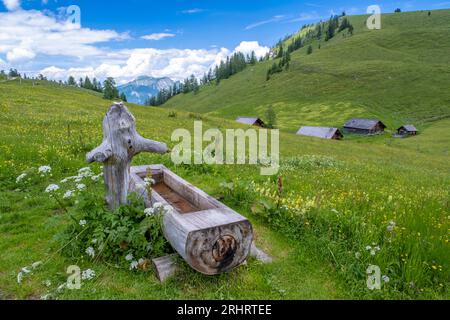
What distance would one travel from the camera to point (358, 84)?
4872 inches

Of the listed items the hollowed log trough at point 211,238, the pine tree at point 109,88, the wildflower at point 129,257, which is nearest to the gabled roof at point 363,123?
the pine tree at point 109,88

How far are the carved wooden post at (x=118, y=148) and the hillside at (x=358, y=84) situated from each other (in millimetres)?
86062

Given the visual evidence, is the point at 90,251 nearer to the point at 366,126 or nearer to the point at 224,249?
the point at 224,249

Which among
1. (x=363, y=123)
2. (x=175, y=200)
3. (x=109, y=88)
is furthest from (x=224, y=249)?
(x=363, y=123)

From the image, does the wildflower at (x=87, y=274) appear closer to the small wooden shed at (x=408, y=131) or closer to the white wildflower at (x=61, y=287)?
the white wildflower at (x=61, y=287)

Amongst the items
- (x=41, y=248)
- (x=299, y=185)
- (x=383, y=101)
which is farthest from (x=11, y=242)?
(x=383, y=101)

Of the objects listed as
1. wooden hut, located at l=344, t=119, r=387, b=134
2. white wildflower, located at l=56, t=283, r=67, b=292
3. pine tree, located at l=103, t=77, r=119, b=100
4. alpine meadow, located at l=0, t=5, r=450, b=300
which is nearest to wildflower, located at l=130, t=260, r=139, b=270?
alpine meadow, located at l=0, t=5, r=450, b=300

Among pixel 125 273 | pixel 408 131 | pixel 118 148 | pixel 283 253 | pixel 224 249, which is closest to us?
pixel 224 249

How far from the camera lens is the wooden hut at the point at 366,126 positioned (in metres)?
85.6

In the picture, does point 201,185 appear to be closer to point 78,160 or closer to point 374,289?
point 78,160

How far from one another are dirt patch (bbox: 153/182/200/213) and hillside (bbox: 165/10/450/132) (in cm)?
8406

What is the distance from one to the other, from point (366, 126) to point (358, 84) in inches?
1781

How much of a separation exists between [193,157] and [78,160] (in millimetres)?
4538
